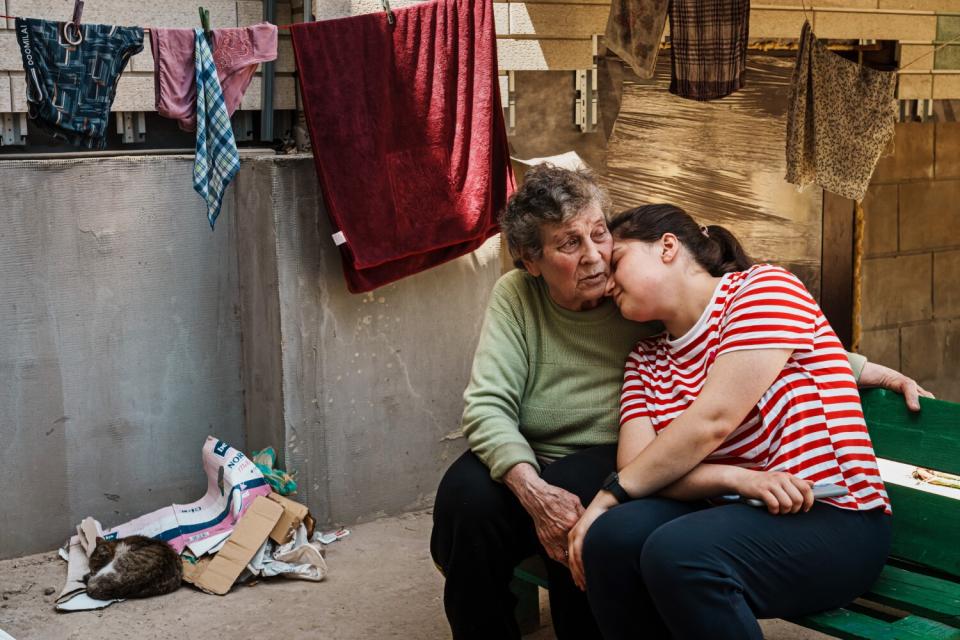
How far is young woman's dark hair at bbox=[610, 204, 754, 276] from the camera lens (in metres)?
2.95

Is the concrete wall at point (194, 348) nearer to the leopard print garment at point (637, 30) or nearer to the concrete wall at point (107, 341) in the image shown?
the concrete wall at point (107, 341)

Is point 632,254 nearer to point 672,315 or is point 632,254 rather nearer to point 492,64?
point 672,315

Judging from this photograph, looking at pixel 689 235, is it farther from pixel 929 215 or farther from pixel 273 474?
pixel 929 215

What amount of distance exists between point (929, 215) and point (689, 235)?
489 cm

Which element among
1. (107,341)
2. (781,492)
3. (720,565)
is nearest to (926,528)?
(781,492)

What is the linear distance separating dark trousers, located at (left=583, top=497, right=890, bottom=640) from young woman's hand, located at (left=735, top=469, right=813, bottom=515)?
0.09 feet

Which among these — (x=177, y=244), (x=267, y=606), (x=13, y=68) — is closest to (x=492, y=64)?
(x=177, y=244)

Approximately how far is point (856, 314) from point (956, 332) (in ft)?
3.45

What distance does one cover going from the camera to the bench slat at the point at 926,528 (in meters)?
2.84

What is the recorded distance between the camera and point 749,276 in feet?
9.25

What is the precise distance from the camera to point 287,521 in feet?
14.4

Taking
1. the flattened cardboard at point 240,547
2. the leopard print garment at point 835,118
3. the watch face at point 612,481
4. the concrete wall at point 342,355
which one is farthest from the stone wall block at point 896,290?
the watch face at point 612,481

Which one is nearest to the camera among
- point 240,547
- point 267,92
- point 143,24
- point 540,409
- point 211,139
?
point 540,409

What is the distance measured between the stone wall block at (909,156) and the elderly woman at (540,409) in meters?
4.31
